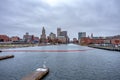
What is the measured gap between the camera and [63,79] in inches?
1059

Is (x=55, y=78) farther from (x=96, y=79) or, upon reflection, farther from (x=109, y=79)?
(x=109, y=79)

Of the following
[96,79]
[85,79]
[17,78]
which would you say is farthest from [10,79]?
[96,79]

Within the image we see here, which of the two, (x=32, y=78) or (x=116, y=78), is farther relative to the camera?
(x=116, y=78)

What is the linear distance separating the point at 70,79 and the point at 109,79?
629cm

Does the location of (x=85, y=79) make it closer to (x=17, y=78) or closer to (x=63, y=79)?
(x=63, y=79)

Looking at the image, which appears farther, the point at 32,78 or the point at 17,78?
the point at 17,78

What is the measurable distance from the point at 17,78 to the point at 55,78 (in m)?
6.25

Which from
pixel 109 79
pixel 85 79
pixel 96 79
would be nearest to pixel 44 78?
pixel 85 79

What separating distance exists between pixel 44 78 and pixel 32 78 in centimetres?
417

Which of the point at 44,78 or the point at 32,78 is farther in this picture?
the point at 44,78

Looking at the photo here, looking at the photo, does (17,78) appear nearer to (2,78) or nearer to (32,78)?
(2,78)

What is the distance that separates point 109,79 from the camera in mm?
26938

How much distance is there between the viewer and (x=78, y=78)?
27.6 metres

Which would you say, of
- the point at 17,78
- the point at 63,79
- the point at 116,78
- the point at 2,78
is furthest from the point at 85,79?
the point at 2,78
